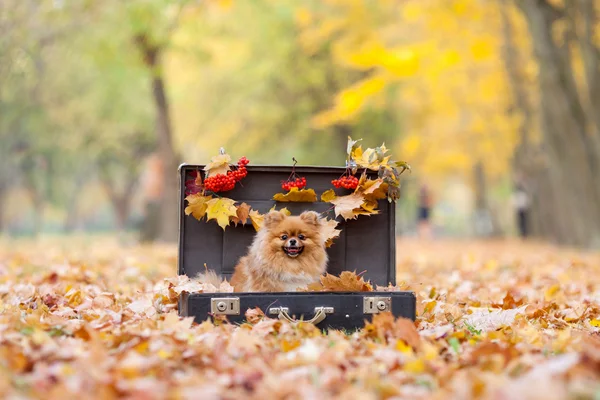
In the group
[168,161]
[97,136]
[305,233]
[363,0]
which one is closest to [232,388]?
[305,233]

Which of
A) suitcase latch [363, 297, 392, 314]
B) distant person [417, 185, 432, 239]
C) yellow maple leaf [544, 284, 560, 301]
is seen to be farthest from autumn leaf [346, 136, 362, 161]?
distant person [417, 185, 432, 239]

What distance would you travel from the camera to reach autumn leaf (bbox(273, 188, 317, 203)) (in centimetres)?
505

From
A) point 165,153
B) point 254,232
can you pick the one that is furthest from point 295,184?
point 165,153

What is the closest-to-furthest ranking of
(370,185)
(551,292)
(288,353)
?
1. (288,353)
2. (370,185)
3. (551,292)

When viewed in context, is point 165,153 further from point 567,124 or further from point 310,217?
point 310,217

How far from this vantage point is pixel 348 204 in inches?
196

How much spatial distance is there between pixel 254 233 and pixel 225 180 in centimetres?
41

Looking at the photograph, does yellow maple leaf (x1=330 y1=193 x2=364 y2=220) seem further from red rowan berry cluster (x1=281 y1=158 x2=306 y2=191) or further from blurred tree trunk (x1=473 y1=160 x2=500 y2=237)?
blurred tree trunk (x1=473 y1=160 x2=500 y2=237)

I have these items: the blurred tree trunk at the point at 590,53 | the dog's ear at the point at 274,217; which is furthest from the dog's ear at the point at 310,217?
the blurred tree trunk at the point at 590,53

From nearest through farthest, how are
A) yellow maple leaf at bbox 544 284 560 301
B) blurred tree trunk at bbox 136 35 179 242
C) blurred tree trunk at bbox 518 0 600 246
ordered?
yellow maple leaf at bbox 544 284 560 301, blurred tree trunk at bbox 518 0 600 246, blurred tree trunk at bbox 136 35 179 242

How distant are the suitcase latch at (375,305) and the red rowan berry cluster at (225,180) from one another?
1.18 m

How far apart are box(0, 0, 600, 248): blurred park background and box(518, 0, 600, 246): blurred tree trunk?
3cm

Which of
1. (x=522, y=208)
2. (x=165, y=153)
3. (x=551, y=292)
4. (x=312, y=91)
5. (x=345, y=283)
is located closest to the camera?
(x=345, y=283)

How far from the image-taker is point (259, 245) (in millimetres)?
4914
